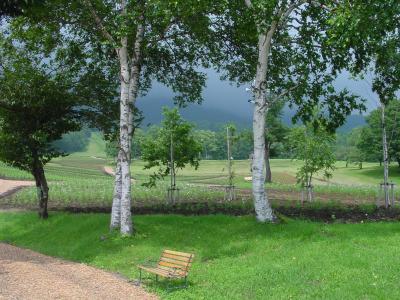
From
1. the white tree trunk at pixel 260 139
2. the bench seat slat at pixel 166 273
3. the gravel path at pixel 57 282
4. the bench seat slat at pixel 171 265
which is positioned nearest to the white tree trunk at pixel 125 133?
the gravel path at pixel 57 282

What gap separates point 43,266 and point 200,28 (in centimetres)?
977

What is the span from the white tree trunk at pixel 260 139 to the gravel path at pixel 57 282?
5915mm

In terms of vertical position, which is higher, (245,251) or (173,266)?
(173,266)

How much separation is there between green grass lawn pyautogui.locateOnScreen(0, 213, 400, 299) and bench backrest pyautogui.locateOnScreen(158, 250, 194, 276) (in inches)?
16.4

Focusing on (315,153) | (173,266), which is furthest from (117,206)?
(315,153)

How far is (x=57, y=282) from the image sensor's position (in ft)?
40.5

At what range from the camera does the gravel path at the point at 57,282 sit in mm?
11195

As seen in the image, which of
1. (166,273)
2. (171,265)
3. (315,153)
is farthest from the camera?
(315,153)

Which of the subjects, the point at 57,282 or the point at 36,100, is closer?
the point at 57,282

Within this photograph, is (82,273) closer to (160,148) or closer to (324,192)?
(160,148)

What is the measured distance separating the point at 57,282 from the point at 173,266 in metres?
2.84

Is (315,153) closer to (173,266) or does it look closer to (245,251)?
(245,251)

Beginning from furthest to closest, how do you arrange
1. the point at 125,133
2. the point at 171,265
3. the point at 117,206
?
1. the point at 117,206
2. the point at 125,133
3. the point at 171,265

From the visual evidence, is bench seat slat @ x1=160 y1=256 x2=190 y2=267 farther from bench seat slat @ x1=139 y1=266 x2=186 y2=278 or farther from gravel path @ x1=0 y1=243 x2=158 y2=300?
gravel path @ x1=0 y1=243 x2=158 y2=300
